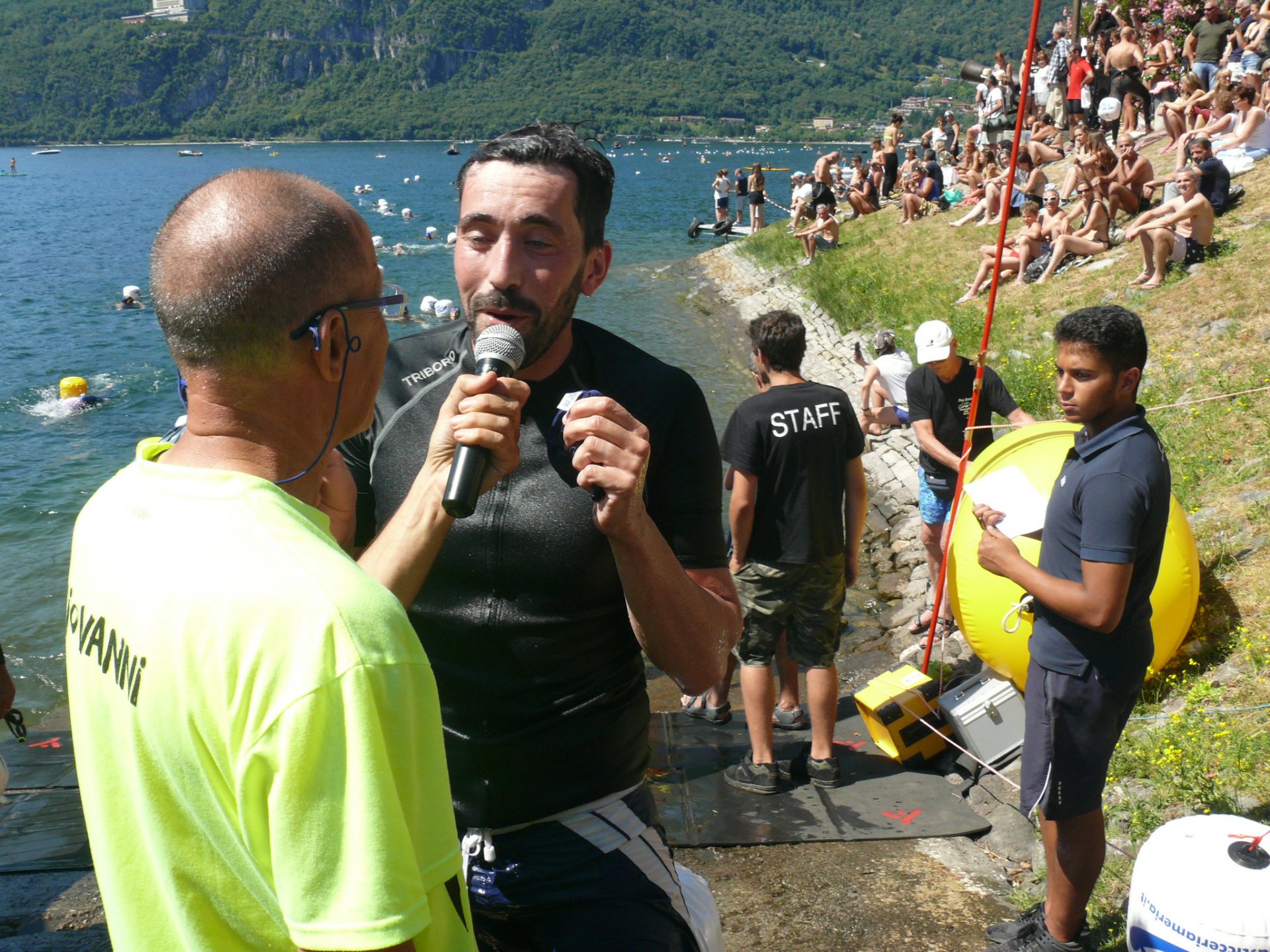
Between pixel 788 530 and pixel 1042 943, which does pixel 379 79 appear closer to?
pixel 788 530

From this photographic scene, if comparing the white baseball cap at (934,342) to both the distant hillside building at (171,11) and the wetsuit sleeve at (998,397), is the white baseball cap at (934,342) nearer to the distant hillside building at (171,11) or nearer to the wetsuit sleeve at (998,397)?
the wetsuit sleeve at (998,397)

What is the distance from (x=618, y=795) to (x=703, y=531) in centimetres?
60

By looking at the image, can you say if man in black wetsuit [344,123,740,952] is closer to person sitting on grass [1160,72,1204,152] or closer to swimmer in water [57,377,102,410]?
person sitting on grass [1160,72,1204,152]

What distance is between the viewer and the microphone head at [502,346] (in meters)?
2.05

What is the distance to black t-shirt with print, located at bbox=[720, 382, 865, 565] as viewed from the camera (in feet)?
18.0

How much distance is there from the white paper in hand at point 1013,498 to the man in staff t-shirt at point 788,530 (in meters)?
0.72

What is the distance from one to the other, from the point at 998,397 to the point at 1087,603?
4031mm

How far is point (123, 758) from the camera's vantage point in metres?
A: 1.28

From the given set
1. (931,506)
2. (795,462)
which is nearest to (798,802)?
(795,462)

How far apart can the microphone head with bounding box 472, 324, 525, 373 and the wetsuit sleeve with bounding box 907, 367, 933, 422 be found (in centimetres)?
565

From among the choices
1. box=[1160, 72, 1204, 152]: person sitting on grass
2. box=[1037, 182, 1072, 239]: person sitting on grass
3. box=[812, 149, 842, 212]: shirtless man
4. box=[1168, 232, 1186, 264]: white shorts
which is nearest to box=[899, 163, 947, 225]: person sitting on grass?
box=[812, 149, 842, 212]: shirtless man

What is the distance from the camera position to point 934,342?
23.2 feet

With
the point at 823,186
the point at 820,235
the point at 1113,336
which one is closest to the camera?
the point at 1113,336

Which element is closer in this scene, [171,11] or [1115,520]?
[1115,520]
